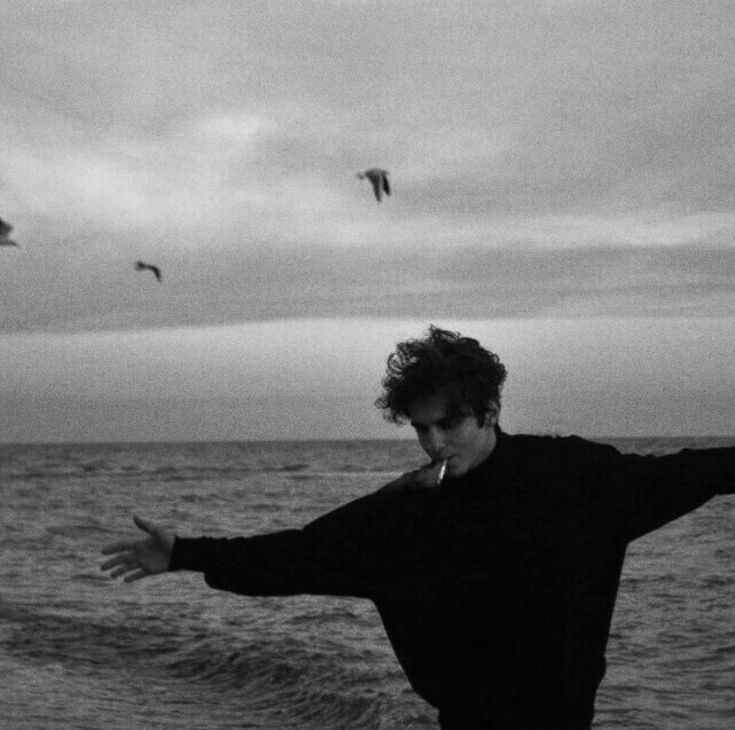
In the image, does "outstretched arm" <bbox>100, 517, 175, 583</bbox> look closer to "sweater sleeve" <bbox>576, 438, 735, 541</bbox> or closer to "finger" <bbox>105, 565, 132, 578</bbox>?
"finger" <bbox>105, 565, 132, 578</bbox>

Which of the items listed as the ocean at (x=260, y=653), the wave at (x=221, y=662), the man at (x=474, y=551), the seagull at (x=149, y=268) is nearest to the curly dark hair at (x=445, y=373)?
the man at (x=474, y=551)

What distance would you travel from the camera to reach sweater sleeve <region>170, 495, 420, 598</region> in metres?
4.13

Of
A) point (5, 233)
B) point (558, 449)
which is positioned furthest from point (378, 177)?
point (558, 449)

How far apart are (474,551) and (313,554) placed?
507 millimetres

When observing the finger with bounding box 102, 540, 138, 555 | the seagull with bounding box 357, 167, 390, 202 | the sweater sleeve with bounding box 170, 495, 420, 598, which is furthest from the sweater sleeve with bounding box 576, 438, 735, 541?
the seagull with bounding box 357, 167, 390, 202

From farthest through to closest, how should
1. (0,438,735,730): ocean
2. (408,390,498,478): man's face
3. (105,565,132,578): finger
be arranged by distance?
(0,438,735,730): ocean < (105,565,132,578): finger < (408,390,498,478): man's face

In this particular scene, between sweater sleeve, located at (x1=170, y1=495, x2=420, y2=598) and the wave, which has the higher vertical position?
sweater sleeve, located at (x1=170, y1=495, x2=420, y2=598)

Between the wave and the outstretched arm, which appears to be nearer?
the outstretched arm

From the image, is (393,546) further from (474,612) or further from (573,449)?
(573,449)

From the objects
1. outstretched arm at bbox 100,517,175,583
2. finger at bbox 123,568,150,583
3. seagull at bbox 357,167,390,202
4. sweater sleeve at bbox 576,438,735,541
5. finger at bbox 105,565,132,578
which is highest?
seagull at bbox 357,167,390,202

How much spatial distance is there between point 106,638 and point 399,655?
429 inches

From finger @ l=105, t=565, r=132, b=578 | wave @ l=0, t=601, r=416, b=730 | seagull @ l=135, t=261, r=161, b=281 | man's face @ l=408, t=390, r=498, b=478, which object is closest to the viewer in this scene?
man's face @ l=408, t=390, r=498, b=478

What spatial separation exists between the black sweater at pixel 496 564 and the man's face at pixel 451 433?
0.06 metres

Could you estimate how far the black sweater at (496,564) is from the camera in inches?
159
